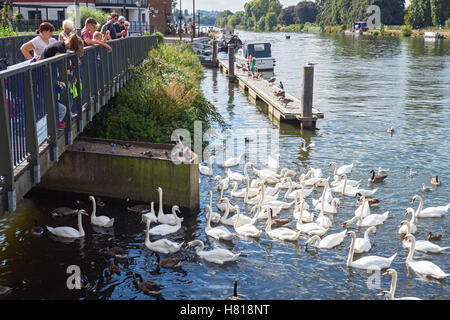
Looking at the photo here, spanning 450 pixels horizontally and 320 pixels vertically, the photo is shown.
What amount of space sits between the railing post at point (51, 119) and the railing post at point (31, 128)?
0.83 meters

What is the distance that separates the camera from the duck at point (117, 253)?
424 inches

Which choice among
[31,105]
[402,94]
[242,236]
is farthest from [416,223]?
[402,94]

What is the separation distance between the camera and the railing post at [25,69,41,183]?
760 cm

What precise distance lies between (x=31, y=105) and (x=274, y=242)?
608cm

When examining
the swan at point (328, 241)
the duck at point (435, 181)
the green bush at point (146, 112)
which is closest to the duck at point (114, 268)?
the swan at point (328, 241)

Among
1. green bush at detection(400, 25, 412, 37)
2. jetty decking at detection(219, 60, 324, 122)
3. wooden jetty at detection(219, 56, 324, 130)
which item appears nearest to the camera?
wooden jetty at detection(219, 56, 324, 130)

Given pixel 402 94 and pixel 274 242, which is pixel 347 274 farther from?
pixel 402 94

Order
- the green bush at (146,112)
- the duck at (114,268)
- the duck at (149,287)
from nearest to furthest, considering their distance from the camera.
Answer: the duck at (149,287)
the duck at (114,268)
the green bush at (146,112)

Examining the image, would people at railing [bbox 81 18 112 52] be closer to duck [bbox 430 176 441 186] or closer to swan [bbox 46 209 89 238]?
swan [bbox 46 209 89 238]

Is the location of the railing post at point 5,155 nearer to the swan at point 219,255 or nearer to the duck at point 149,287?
the duck at point 149,287

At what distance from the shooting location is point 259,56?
45.8m

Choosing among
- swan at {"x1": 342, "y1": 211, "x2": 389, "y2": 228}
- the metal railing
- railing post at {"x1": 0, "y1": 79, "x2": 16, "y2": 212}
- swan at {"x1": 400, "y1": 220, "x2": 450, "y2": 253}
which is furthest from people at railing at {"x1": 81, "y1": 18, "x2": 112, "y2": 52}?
swan at {"x1": 400, "y1": 220, "x2": 450, "y2": 253}

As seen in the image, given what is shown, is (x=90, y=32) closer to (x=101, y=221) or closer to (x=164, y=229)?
(x=101, y=221)

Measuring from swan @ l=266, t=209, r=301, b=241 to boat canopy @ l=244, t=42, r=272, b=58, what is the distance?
34489 millimetres
